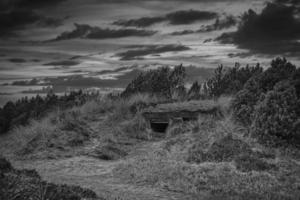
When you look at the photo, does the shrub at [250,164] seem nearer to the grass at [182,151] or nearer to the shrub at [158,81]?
the grass at [182,151]

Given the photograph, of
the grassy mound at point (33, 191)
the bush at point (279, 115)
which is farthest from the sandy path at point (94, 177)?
the bush at point (279, 115)

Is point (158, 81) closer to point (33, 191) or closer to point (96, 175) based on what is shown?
point (96, 175)

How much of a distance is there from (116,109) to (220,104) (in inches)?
207

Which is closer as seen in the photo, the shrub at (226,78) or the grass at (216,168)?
the grass at (216,168)

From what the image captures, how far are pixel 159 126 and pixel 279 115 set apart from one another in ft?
22.9

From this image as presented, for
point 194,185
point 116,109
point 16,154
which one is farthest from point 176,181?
point 116,109

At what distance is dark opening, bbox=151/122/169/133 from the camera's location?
57.0ft

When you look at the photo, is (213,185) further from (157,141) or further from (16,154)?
(16,154)

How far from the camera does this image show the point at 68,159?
12555mm

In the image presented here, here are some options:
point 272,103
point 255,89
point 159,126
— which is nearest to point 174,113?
point 159,126

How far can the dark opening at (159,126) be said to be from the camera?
685 inches

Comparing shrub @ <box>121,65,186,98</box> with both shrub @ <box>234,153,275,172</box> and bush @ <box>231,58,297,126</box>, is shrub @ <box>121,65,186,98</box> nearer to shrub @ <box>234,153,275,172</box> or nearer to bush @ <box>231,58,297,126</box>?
bush @ <box>231,58,297,126</box>

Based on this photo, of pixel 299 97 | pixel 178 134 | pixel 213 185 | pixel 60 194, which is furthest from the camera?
pixel 178 134

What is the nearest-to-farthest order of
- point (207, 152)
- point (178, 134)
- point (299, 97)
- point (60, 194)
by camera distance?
point (60, 194) < point (207, 152) < point (299, 97) < point (178, 134)
